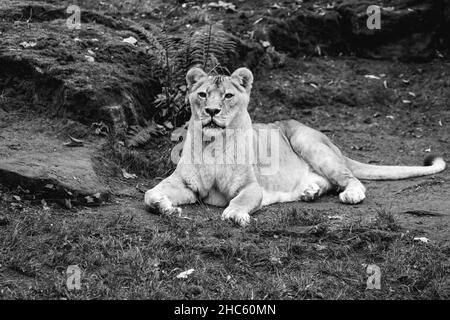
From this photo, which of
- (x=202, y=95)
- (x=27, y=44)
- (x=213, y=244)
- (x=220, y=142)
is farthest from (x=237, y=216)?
(x=27, y=44)

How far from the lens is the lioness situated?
25.6 feet

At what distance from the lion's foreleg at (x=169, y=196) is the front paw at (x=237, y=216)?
19.8 inches

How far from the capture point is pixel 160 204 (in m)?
7.44


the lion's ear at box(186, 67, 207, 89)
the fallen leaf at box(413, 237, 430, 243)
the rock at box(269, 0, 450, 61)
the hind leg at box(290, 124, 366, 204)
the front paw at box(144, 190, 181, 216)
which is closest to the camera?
the fallen leaf at box(413, 237, 430, 243)

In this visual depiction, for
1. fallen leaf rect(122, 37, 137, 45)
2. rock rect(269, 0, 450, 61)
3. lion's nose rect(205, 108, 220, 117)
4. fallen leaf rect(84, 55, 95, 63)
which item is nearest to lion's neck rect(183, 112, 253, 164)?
lion's nose rect(205, 108, 220, 117)

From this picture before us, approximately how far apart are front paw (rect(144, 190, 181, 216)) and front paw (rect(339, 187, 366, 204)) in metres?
2.05

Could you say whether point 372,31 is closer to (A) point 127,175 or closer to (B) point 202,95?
(B) point 202,95

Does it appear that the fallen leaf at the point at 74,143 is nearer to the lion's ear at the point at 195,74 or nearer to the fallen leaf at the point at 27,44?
the lion's ear at the point at 195,74

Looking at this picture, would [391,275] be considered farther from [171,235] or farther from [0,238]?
[0,238]

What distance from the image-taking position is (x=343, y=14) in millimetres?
13172

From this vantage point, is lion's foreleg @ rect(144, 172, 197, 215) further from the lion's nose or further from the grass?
the lion's nose

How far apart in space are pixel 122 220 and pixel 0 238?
3.97 ft

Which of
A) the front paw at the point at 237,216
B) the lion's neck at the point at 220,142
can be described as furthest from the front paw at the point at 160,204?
the lion's neck at the point at 220,142

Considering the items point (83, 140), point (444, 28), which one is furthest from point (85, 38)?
point (444, 28)
